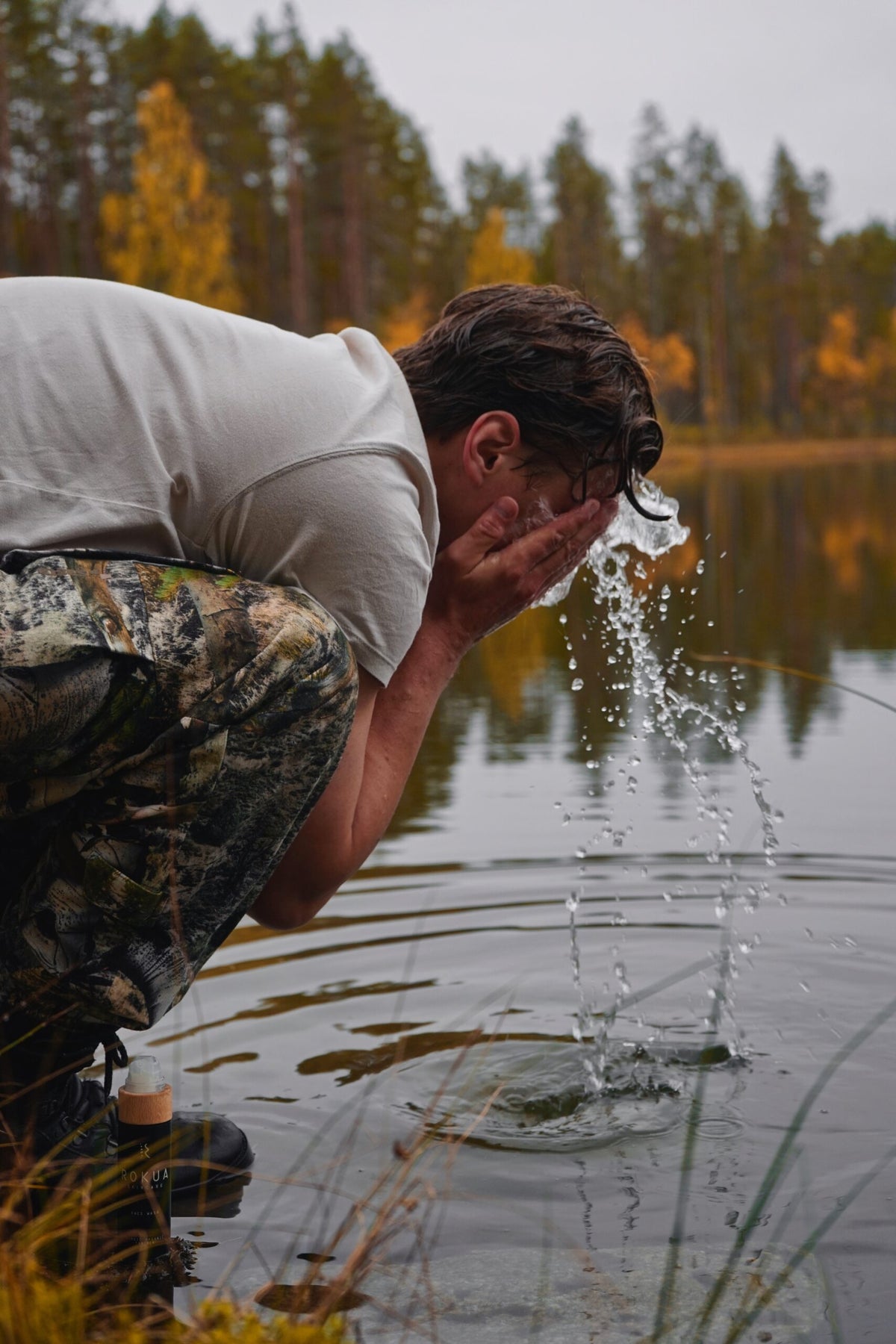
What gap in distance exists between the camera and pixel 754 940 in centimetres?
373

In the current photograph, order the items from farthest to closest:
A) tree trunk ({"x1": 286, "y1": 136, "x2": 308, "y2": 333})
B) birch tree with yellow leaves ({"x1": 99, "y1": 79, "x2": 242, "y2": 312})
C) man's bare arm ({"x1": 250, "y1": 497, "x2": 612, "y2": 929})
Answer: tree trunk ({"x1": 286, "y1": 136, "x2": 308, "y2": 333})
birch tree with yellow leaves ({"x1": 99, "y1": 79, "x2": 242, "y2": 312})
man's bare arm ({"x1": 250, "y1": 497, "x2": 612, "y2": 929})

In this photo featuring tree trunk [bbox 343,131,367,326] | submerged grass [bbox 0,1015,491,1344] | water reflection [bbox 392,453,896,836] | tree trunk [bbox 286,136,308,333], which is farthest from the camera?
tree trunk [bbox 343,131,367,326]

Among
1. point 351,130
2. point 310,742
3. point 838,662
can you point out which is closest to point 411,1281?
point 310,742

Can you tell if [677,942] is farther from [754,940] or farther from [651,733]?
[651,733]

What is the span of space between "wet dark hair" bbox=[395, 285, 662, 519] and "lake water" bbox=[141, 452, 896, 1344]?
95cm

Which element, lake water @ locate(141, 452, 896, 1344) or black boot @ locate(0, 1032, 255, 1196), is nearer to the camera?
lake water @ locate(141, 452, 896, 1344)

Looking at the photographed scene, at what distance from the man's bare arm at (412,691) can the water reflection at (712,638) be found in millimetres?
2251

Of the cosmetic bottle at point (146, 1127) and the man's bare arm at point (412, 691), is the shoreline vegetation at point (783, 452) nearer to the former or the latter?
the man's bare arm at point (412, 691)

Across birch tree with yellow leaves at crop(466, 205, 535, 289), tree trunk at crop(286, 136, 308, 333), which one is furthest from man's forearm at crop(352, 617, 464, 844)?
birch tree with yellow leaves at crop(466, 205, 535, 289)

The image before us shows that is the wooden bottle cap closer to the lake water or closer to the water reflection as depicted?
the lake water

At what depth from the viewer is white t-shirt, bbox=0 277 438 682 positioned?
7.18 feet

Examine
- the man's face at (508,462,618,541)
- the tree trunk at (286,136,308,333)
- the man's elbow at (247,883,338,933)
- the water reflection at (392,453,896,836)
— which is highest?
the tree trunk at (286,136,308,333)

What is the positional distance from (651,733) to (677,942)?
9.32 ft

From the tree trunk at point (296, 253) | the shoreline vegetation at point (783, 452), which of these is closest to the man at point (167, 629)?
the tree trunk at point (296, 253)
